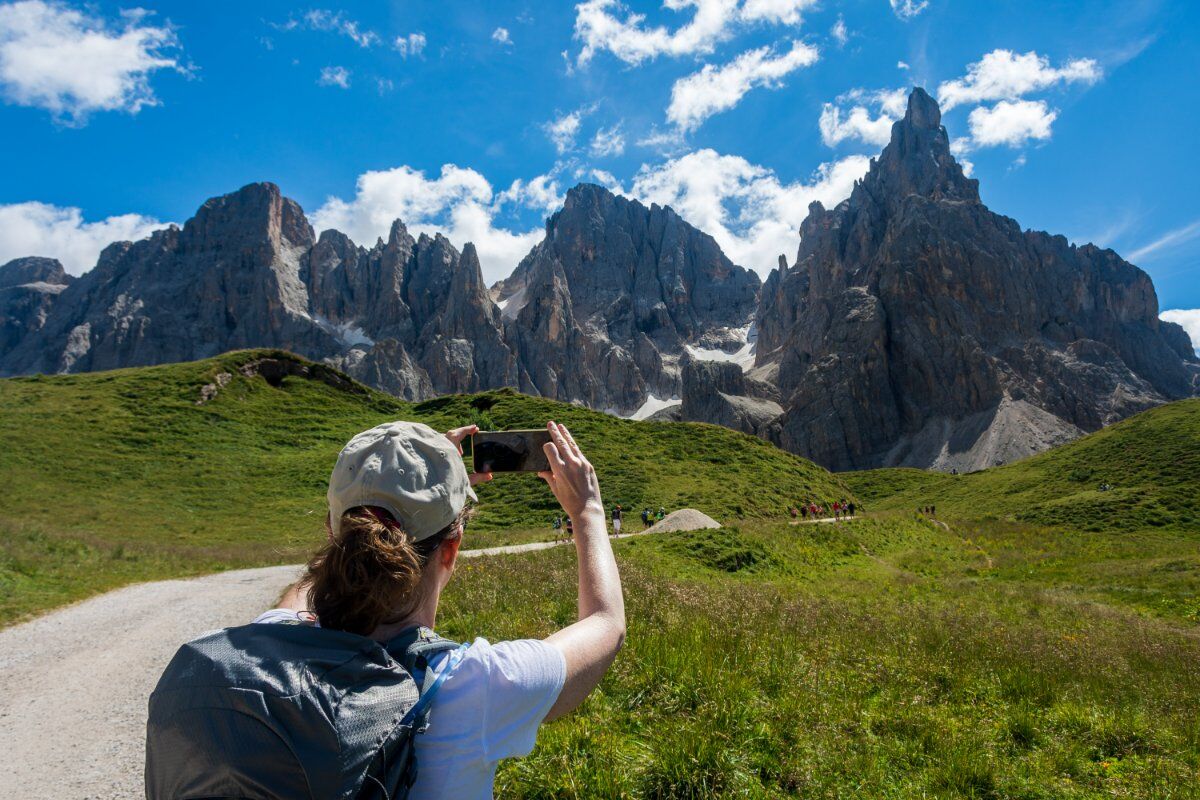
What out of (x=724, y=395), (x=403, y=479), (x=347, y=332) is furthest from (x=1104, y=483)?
(x=347, y=332)

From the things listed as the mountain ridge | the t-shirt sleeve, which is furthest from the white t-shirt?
the mountain ridge

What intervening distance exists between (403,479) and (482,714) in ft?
2.47

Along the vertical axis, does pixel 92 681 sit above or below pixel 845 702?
below

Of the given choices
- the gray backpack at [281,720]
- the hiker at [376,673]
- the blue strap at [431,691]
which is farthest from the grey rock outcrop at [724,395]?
the gray backpack at [281,720]

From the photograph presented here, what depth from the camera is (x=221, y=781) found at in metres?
1.47

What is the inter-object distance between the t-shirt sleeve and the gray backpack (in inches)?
9.6

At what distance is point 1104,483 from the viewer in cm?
5238

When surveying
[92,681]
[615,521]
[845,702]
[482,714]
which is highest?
[482,714]

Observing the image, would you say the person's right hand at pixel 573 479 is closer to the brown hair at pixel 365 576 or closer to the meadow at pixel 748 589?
the brown hair at pixel 365 576

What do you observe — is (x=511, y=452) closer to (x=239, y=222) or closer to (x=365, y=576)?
(x=365, y=576)

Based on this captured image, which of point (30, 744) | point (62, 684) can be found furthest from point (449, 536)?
point (62, 684)

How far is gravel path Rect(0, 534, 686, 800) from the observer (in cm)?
643

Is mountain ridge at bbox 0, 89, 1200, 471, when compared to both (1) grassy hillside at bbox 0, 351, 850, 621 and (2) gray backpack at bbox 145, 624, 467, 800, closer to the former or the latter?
(1) grassy hillside at bbox 0, 351, 850, 621

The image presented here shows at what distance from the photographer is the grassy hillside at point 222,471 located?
66.9 feet
